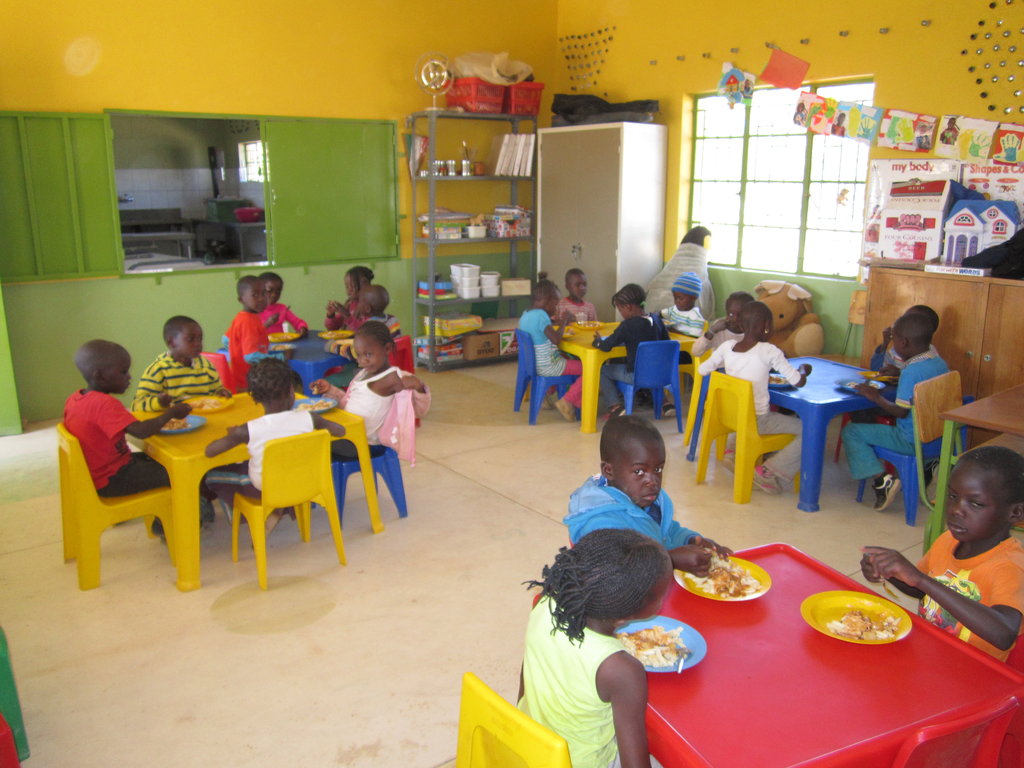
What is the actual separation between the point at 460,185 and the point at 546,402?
2.75m

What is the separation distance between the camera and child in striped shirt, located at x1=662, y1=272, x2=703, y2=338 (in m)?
6.22

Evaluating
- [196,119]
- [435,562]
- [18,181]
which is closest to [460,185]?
[196,119]

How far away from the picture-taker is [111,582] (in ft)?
12.7

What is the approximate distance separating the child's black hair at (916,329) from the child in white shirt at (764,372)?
555 mm

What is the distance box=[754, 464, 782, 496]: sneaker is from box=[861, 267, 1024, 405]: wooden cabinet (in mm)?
1387

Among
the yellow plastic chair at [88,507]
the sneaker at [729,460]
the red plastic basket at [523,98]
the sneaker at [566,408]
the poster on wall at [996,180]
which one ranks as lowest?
the sneaker at [729,460]

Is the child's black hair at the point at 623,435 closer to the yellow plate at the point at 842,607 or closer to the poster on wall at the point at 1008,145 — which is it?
the yellow plate at the point at 842,607

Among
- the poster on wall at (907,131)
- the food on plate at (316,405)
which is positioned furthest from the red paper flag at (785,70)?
the food on plate at (316,405)

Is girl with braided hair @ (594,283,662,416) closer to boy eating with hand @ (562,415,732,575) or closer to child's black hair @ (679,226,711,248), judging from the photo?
child's black hair @ (679,226,711,248)

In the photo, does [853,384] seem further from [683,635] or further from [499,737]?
[499,737]

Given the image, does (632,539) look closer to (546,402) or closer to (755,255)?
(546,402)

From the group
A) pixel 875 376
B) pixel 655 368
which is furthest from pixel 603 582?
pixel 655 368

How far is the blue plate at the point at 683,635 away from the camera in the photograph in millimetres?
1869

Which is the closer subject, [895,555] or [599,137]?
[895,555]
